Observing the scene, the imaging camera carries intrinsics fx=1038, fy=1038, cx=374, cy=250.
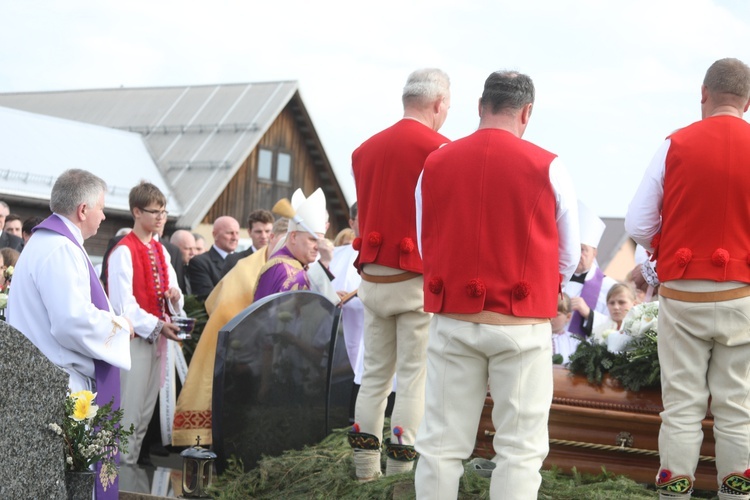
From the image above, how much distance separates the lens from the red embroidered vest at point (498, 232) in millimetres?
4758

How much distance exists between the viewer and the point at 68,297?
5.70m

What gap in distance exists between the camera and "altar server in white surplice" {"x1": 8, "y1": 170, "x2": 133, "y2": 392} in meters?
5.71

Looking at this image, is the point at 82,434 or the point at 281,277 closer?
the point at 82,434

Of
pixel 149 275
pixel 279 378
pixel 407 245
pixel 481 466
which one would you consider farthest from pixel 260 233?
pixel 481 466

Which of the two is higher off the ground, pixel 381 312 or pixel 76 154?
pixel 76 154

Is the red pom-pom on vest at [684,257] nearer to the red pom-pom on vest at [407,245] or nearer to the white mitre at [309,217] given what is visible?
the red pom-pom on vest at [407,245]

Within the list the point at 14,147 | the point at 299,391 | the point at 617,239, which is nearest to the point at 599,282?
the point at 299,391

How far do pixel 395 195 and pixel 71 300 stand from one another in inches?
74.0

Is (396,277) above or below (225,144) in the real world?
below

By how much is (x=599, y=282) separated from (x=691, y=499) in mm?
4303

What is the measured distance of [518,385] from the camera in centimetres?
475

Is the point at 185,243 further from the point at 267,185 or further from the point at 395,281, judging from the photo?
the point at 267,185

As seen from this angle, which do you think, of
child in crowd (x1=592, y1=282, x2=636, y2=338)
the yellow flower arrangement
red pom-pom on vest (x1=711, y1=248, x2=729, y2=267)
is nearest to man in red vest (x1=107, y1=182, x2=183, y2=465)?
the yellow flower arrangement

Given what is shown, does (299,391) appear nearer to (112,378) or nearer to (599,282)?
(112,378)
